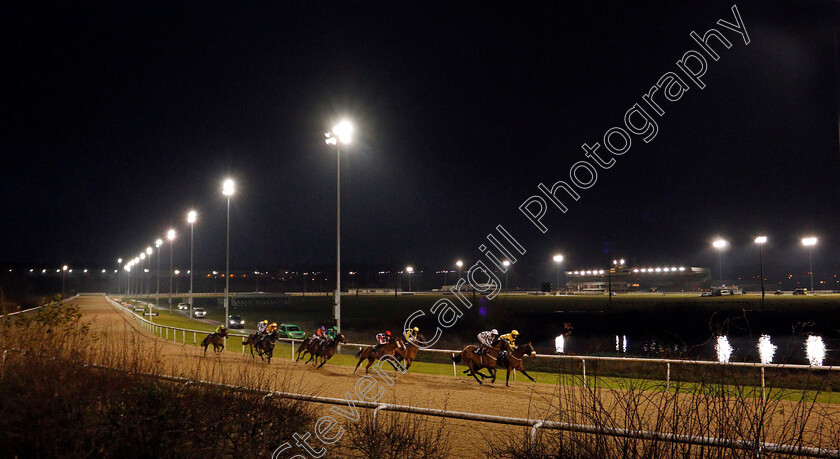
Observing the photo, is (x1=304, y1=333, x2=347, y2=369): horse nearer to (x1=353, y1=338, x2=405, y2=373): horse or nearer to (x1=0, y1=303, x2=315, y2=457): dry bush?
(x1=353, y1=338, x2=405, y2=373): horse

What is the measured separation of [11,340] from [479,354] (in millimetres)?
7969

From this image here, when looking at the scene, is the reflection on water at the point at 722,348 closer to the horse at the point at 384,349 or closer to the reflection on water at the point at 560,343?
the horse at the point at 384,349

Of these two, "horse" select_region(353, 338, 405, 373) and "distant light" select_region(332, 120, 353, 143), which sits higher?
"distant light" select_region(332, 120, 353, 143)

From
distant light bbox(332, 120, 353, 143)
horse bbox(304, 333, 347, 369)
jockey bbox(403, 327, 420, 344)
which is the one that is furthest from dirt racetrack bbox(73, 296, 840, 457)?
distant light bbox(332, 120, 353, 143)

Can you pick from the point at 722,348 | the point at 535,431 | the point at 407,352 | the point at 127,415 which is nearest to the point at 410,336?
the point at 407,352

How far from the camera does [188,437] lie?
4426mm

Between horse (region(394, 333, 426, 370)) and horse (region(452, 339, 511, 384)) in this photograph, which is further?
horse (region(394, 333, 426, 370))

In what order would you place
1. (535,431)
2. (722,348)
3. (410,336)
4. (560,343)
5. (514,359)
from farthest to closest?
(560,343)
(410,336)
(514,359)
(535,431)
(722,348)

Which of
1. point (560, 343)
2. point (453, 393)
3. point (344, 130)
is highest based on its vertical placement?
point (344, 130)

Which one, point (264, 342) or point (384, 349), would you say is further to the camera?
point (264, 342)

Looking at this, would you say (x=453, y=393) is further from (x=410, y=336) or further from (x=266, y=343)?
(x=266, y=343)

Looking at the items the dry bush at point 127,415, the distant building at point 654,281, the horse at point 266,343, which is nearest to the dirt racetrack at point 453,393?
the dry bush at point 127,415

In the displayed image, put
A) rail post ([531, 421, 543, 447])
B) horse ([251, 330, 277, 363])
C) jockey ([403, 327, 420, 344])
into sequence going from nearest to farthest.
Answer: rail post ([531, 421, 543, 447]) < jockey ([403, 327, 420, 344]) < horse ([251, 330, 277, 363])

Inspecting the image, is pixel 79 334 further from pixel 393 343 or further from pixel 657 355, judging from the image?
pixel 657 355
